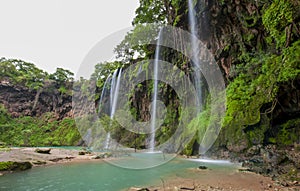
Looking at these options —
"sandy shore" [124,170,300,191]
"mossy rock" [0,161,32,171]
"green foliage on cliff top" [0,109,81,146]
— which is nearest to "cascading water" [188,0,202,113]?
"sandy shore" [124,170,300,191]

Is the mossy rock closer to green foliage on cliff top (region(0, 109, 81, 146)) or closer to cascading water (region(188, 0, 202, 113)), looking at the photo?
cascading water (region(188, 0, 202, 113))

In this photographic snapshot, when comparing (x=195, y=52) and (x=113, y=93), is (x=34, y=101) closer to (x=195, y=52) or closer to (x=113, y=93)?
(x=113, y=93)

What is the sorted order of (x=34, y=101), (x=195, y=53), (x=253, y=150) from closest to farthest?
(x=253, y=150) < (x=195, y=53) < (x=34, y=101)

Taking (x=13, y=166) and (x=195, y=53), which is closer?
(x=13, y=166)

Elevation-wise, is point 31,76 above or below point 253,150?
above

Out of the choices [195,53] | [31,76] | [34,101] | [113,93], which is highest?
[31,76]

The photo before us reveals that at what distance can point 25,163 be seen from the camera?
8.05 metres

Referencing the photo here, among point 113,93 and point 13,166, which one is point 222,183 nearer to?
point 13,166

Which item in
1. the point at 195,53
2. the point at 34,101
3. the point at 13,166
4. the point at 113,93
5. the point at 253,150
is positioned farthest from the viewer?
the point at 34,101

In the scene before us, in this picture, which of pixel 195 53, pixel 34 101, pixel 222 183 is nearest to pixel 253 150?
pixel 222 183

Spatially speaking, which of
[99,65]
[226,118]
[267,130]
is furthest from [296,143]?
Result: [99,65]

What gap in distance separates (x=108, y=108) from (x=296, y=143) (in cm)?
2144

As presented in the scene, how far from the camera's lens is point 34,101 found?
117 ft

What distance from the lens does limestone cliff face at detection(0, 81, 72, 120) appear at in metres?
34.3
